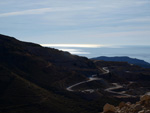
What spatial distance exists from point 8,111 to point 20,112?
2.83 m

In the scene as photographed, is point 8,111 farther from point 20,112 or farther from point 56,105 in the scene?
point 56,105

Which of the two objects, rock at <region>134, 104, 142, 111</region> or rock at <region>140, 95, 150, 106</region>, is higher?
rock at <region>140, 95, 150, 106</region>

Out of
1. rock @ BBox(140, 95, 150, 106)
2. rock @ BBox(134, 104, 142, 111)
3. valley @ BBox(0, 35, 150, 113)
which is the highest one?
rock @ BBox(140, 95, 150, 106)

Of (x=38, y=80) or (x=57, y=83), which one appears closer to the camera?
(x=38, y=80)

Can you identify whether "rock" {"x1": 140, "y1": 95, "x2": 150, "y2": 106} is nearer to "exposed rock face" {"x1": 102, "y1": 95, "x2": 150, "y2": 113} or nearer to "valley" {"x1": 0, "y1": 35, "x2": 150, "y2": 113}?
"exposed rock face" {"x1": 102, "y1": 95, "x2": 150, "y2": 113}

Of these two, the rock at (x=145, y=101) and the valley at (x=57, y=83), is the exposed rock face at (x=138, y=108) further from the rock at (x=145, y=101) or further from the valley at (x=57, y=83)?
the valley at (x=57, y=83)

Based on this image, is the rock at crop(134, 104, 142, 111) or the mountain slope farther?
the mountain slope

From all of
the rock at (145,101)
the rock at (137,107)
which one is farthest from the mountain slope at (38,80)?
the rock at (137,107)

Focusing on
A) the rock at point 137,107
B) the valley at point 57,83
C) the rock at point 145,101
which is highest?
the rock at point 145,101

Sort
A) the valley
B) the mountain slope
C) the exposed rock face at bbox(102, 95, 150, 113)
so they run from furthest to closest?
1. the valley
2. the mountain slope
3. the exposed rock face at bbox(102, 95, 150, 113)

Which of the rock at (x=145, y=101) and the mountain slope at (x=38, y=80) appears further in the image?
the mountain slope at (x=38, y=80)

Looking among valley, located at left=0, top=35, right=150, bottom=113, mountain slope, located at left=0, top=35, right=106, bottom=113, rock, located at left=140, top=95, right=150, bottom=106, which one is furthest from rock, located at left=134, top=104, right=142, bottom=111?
valley, located at left=0, top=35, right=150, bottom=113

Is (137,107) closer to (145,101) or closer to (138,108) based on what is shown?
(138,108)

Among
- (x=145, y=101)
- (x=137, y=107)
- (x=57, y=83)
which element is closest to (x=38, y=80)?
(x=57, y=83)
